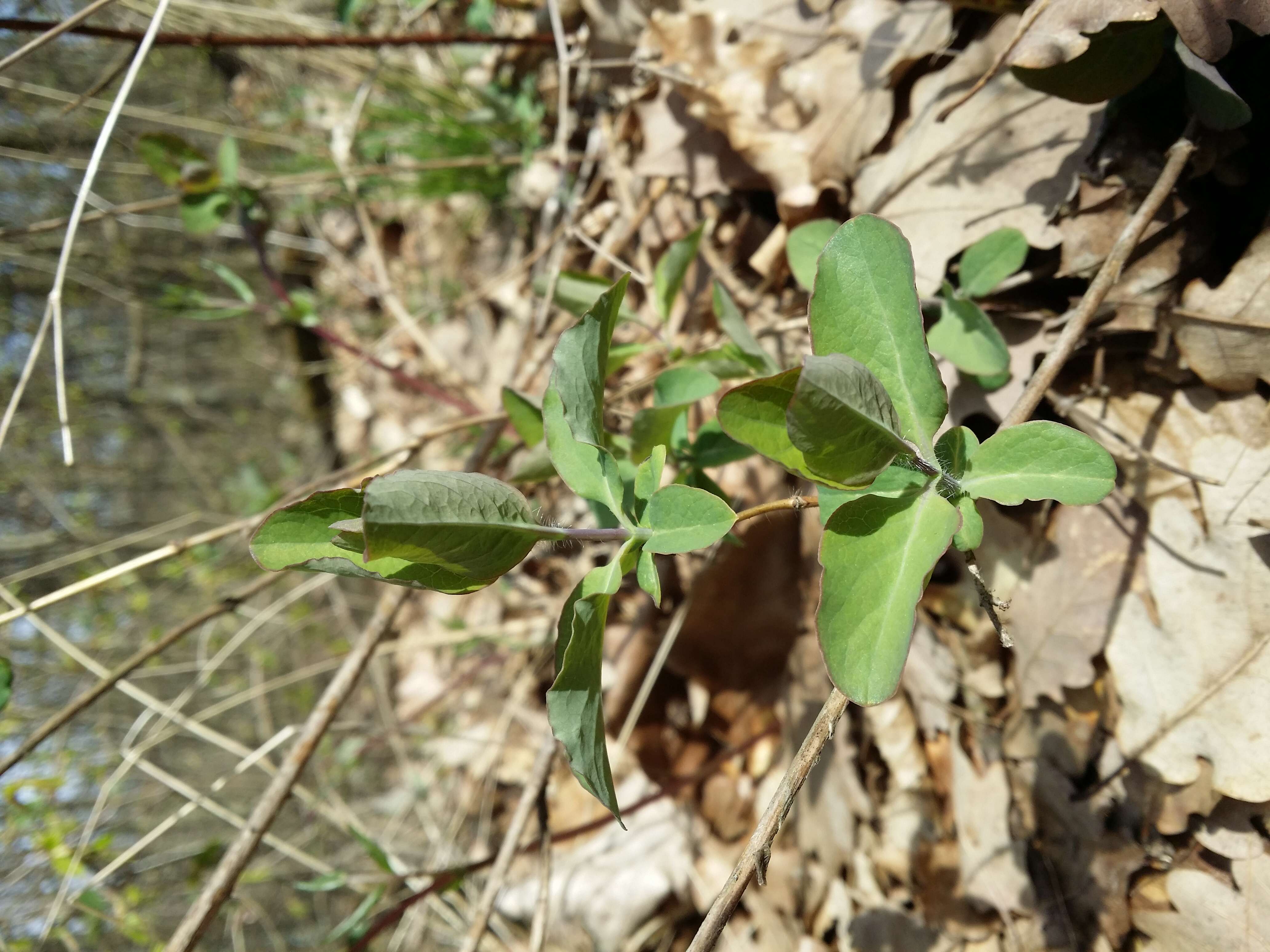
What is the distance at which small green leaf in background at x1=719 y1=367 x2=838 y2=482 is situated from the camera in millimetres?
761

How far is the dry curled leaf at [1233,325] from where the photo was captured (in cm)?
104

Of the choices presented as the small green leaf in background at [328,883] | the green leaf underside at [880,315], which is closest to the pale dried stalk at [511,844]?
the small green leaf in background at [328,883]

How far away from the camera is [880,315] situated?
83 cm

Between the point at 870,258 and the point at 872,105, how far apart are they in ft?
2.96

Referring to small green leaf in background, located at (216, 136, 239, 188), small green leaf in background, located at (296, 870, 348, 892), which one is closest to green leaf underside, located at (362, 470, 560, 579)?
small green leaf in background, located at (296, 870, 348, 892)

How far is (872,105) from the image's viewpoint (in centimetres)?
151

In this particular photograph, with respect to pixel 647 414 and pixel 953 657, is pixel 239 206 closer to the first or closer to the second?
pixel 647 414

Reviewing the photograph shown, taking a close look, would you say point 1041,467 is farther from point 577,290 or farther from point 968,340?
point 577,290

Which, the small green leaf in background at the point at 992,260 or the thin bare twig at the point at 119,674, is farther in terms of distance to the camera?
the thin bare twig at the point at 119,674

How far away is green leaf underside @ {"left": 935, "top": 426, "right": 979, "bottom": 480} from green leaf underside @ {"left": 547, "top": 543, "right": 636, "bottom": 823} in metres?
0.40

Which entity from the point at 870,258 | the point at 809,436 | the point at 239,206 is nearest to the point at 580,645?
the point at 809,436

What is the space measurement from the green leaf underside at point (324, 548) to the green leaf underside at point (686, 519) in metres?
0.21

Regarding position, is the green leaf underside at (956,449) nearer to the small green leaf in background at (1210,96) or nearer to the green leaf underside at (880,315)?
the green leaf underside at (880,315)

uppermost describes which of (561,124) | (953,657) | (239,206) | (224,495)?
(561,124)
